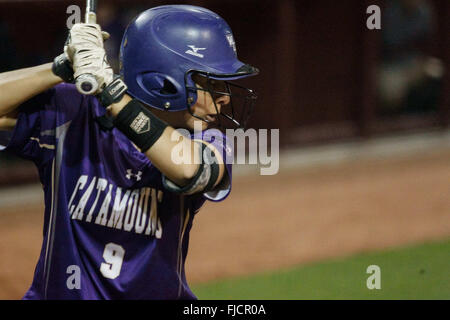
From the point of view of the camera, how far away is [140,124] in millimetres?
2465

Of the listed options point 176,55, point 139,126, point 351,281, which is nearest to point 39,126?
point 139,126

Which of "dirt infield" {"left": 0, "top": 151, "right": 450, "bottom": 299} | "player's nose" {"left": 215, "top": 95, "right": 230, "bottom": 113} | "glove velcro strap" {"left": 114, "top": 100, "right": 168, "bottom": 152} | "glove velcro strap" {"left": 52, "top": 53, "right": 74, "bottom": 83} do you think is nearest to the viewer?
"glove velcro strap" {"left": 114, "top": 100, "right": 168, "bottom": 152}

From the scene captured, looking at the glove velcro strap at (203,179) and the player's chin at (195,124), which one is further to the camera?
the player's chin at (195,124)

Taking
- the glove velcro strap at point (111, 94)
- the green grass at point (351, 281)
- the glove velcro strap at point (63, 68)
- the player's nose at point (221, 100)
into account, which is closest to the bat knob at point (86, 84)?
the glove velcro strap at point (111, 94)

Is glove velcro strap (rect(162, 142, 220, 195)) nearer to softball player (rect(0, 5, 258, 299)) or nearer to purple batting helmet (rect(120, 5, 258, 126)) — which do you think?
softball player (rect(0, 5, 258, 299))

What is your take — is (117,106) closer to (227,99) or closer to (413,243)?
(227,99)

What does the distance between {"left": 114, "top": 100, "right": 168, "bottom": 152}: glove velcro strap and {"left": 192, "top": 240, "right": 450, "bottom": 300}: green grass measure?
10.2 ft

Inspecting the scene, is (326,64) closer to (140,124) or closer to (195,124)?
(195,124)

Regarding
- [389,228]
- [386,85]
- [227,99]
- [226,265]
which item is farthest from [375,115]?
[227,99]

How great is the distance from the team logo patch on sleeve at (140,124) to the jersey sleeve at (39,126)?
1.26 ft

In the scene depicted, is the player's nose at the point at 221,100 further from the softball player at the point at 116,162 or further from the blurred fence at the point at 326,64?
the blurred fence at the point at 326,64

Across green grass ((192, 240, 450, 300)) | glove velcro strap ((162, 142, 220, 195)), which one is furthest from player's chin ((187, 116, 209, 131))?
green grass ((192, 240, 450, 300))

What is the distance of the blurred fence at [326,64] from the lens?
368 inches

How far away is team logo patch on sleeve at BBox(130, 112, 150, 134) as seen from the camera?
246 centimetres
